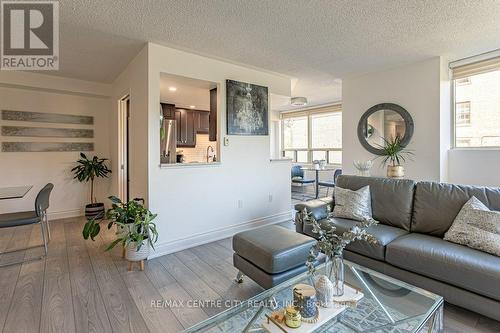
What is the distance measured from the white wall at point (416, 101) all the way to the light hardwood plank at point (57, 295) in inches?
169

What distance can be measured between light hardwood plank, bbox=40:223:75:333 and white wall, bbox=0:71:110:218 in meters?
A: 1.71

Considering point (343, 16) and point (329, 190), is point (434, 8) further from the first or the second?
point (329, 190)

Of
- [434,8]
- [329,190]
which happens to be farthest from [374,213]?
[329,190]

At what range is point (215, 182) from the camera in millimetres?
3529

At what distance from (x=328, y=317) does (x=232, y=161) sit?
261 cm

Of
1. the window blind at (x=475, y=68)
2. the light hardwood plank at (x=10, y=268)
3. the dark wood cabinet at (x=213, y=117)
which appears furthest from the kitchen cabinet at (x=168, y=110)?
the window blind at (x=475, y=68)

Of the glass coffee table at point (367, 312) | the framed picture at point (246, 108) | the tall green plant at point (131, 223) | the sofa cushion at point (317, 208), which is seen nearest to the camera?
the glass coffee table at point (367, 312)

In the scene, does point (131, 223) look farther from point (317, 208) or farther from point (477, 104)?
point (477, 104)

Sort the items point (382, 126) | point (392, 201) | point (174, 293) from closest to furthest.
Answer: point (174, 293), point (392, 201), point (382, 126)

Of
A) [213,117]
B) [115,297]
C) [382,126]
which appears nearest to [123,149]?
[213,117]

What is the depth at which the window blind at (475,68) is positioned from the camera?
3.24 metres

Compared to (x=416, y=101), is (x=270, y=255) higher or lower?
lower

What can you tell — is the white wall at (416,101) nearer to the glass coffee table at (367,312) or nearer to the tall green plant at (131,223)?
the glass coffee table at (367,312)

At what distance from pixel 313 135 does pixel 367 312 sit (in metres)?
6.23
